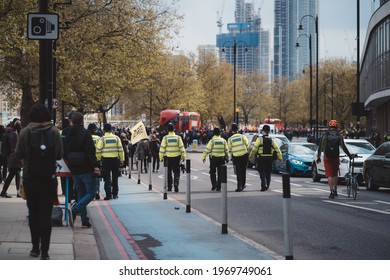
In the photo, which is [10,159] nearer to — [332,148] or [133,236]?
[332,148]

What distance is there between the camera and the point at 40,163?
8.88 metres

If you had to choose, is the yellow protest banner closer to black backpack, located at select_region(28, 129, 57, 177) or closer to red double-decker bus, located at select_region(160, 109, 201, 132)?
black backpack, located at select_region(28, 129, 57, 177)

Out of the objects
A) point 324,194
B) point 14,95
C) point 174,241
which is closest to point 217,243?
point 174,241

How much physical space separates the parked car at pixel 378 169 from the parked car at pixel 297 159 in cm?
759

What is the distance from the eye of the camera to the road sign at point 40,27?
11953 mm

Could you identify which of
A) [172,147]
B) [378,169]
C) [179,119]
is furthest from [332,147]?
[179,119]

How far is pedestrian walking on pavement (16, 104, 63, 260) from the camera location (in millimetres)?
8875

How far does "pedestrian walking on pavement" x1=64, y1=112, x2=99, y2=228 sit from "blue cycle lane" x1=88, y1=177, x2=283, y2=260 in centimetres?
79

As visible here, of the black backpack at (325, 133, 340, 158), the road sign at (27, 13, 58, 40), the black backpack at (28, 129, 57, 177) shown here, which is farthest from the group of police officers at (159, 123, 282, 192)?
the black backpack at (28, 129, 57, 177)

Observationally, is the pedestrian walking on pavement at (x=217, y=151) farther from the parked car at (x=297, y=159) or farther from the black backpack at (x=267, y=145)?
the parked car at (x=297, y=159)

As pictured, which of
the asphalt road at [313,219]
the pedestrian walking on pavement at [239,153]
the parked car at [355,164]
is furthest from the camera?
the parked car at [355,164]

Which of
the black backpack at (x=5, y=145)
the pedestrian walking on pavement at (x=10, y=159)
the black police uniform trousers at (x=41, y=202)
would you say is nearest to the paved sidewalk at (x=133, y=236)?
the black police uniform trousers at (x=41, y=202)
